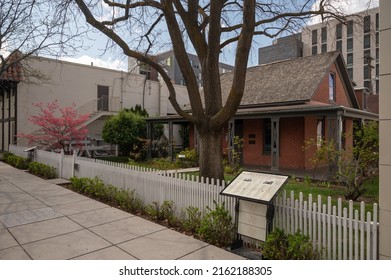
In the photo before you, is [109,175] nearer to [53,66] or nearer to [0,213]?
[0,213]

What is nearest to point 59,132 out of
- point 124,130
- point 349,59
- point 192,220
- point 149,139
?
point 124,130

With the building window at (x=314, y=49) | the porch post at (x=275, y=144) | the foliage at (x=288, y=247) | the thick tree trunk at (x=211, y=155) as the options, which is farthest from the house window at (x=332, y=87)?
the building window at (x=314, y=49)

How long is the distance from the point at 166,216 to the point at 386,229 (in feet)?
12.8

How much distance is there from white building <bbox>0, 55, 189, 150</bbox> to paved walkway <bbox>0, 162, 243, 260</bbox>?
14388 mm

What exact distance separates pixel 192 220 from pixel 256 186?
157 cm

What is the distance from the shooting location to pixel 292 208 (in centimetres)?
431

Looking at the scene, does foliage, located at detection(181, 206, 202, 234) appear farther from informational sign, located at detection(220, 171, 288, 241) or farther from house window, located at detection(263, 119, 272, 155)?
house window, located at detection(263, 119, 272, 155)

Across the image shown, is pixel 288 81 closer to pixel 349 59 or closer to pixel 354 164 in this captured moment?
pixel 354 164

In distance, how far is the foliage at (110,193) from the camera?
677cm

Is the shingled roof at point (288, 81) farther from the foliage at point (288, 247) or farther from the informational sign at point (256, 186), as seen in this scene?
the foliage at point (288, 247)

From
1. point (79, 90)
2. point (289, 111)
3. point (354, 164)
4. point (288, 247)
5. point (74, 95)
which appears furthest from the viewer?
point (79, 90)

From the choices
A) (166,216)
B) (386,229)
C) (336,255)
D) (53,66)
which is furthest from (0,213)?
(53,66)

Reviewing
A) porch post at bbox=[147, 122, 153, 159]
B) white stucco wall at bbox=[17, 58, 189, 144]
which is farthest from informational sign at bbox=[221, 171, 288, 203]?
white stucco wall at bbox=[17, 58, 189, 144]

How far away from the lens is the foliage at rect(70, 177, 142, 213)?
677 cm
